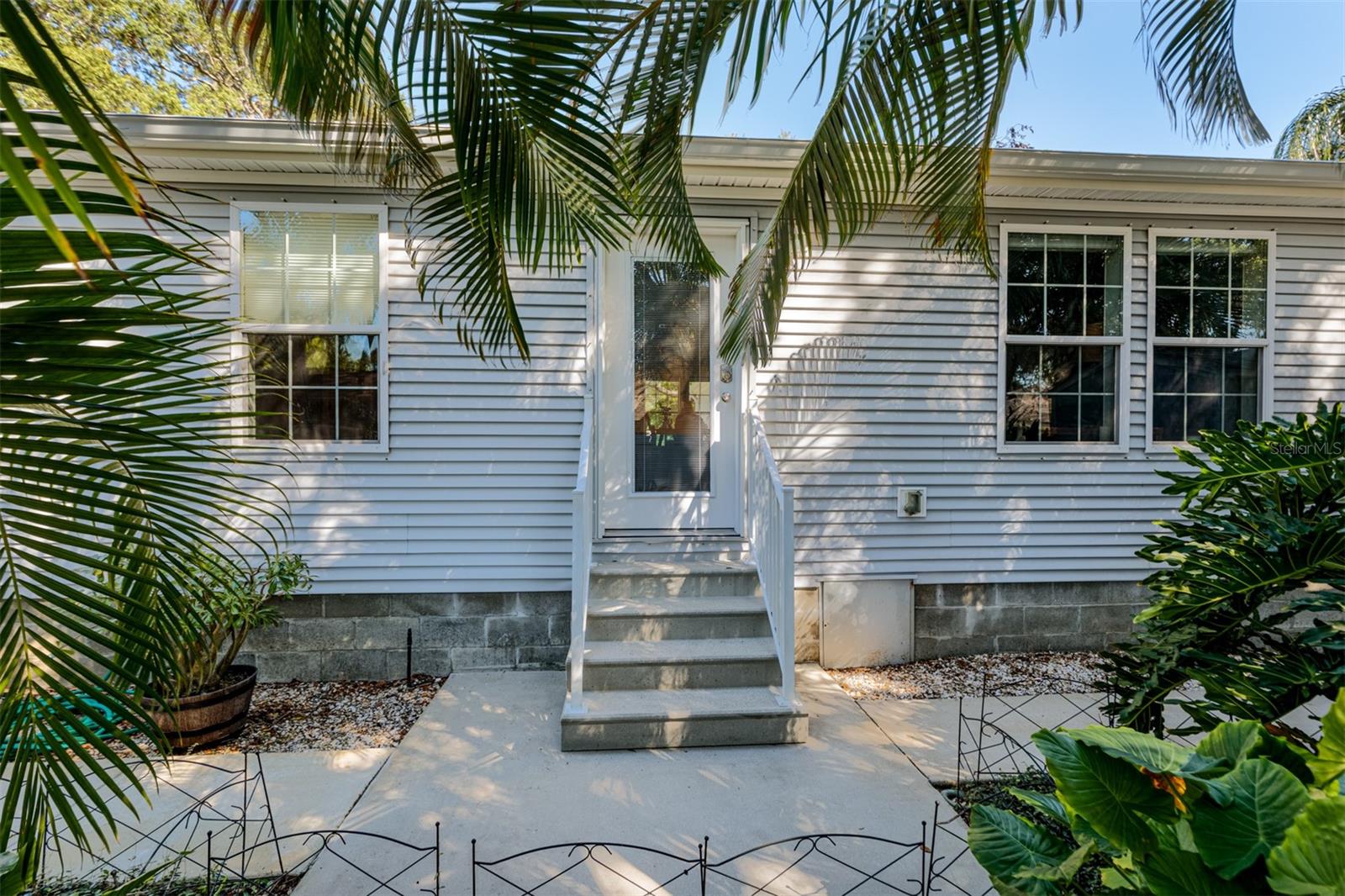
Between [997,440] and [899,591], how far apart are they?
1.23 m

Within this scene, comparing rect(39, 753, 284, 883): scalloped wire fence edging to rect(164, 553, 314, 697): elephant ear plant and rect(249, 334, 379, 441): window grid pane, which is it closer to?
rect(164, 553, 314, 697): elephant ear plant

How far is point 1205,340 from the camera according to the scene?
177 inches

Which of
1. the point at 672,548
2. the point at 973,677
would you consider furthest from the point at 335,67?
the point at 973,677

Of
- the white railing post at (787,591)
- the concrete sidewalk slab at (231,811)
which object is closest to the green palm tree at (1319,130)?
the white railing post at (787,591)

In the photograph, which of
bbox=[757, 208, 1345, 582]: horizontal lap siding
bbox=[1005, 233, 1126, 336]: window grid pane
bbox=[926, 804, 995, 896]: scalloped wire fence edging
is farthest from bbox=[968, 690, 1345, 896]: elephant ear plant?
bbox=[1005, 233, 1126, 336]: window grid pane

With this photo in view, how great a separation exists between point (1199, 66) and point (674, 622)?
3.35 m

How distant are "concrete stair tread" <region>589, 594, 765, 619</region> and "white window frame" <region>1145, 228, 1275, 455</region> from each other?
3.11 meters

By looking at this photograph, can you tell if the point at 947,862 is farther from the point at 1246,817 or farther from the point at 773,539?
the point at 773,539

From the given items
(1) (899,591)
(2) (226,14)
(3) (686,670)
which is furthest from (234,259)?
(1) (899,591)

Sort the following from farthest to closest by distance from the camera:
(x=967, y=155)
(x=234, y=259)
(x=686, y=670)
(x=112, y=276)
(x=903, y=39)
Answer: (x=234, y=259)
(x=686, y=670)
(x=967, y=155)
(x=903, y=39)
(x=112, y=276)

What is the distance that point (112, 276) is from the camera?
0.93 metres

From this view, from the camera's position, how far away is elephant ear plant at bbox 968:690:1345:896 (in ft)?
3.18

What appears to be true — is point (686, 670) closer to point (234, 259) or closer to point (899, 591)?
point (899, 591)

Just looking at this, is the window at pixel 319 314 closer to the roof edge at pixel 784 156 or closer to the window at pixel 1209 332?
the roof edge at pixel 784 156
